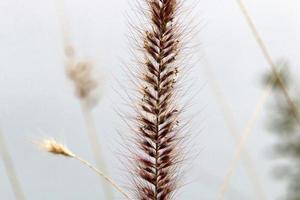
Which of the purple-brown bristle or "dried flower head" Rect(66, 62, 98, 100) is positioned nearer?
the purple-brown bristle

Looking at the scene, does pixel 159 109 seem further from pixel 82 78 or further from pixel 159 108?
pixel 82 78

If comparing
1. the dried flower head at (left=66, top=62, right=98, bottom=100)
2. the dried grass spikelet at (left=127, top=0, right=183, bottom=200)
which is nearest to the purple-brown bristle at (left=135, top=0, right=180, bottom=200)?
the dried grass spikelet at (left=127, top=0, right=183, bottom=200)

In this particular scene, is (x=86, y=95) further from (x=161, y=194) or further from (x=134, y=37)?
(x=161, y=194)

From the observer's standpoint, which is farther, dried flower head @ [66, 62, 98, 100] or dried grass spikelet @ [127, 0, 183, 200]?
dried flower head @ [66, 62, 98, 100]

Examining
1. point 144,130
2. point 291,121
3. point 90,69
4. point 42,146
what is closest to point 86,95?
point 90,69

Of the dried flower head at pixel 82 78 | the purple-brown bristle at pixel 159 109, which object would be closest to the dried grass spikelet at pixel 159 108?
the purple-brown bristle at pixel 159 109

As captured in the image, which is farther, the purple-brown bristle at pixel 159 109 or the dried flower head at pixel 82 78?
the dried flower head at pixel 82 78

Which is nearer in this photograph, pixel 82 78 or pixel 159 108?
pixel 159 108

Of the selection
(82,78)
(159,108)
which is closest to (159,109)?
(159,108)

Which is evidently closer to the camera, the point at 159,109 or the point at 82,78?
the point at 159,109

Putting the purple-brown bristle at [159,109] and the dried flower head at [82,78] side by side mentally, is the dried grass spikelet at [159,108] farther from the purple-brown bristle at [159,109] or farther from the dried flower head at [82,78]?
the dried flower head at [82,78]

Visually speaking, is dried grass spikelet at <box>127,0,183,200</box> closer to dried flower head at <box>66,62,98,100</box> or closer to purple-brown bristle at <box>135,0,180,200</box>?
purple-brown bristle at <box>135,0,180,200</box>
